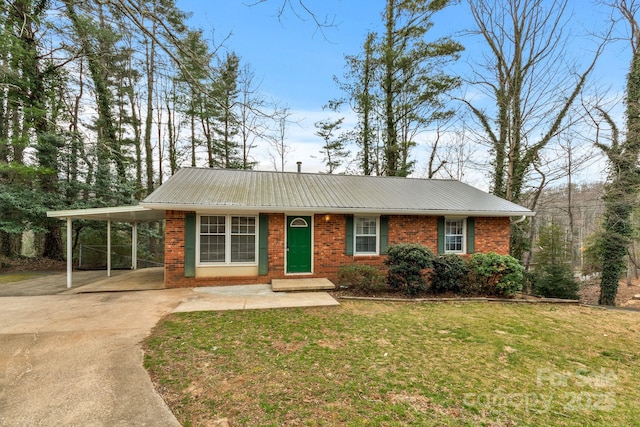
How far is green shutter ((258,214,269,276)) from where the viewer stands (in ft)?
26.4

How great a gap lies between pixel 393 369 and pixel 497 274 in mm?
5611

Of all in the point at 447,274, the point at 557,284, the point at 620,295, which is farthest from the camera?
the point at 620,295

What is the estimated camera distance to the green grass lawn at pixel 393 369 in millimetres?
→ 2539

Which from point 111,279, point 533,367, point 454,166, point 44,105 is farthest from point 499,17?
point 44,105

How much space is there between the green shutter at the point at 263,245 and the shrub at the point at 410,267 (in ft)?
11.7

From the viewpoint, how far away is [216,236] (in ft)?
25.8

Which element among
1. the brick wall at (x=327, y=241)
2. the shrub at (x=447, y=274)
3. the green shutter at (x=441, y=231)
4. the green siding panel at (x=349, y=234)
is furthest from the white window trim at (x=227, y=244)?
the green shutter at (x=441, y=231)

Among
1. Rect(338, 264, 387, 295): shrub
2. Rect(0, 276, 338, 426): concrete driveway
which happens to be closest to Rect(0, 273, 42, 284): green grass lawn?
Rect(0, 276, 338, 426): concrete driveway

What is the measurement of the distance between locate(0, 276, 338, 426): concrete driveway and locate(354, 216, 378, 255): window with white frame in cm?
248

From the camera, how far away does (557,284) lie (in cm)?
991

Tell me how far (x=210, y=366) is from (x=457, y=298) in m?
6.06

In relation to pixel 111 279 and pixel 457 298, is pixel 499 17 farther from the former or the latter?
pixel 111 279

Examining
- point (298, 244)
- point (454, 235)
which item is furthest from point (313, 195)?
point (454, 235)

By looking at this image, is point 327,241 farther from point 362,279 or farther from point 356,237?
point 362,279
